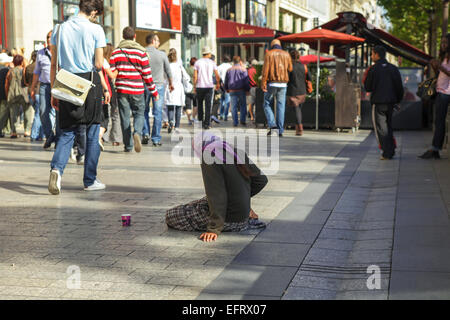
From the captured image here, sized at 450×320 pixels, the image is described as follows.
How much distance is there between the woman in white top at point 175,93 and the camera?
1479 centimetres

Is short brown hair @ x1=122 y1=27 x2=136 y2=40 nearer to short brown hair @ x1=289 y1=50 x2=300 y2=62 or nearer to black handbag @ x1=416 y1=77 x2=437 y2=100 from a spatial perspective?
black handbag @ x1=416 y1=77 x2=437 y2=100

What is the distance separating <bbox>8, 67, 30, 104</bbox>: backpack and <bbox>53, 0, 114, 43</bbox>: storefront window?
7866 mm

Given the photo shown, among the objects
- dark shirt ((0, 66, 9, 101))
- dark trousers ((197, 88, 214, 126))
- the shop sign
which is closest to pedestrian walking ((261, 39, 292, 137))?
dark trousers ((197, 88, 214, 126))

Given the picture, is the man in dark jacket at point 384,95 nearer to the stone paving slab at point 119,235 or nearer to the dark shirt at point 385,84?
the dark shirt at point 385,84

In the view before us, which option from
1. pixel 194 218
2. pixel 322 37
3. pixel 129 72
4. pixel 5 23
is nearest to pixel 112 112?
pixel 129 72

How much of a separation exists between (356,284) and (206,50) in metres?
12.8

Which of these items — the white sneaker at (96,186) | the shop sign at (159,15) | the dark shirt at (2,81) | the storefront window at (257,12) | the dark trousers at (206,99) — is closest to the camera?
the white sneaker at (96,186)

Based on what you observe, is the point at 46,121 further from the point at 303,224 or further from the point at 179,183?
the point at 303,224

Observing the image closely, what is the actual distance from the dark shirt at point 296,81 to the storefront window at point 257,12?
87.5 feet

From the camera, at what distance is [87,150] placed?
733cm

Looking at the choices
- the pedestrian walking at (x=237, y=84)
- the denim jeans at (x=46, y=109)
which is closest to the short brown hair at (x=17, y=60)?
the denim jeans at (x=46, y=109)

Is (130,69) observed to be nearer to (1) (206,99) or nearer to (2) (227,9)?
(1) (206,99)
